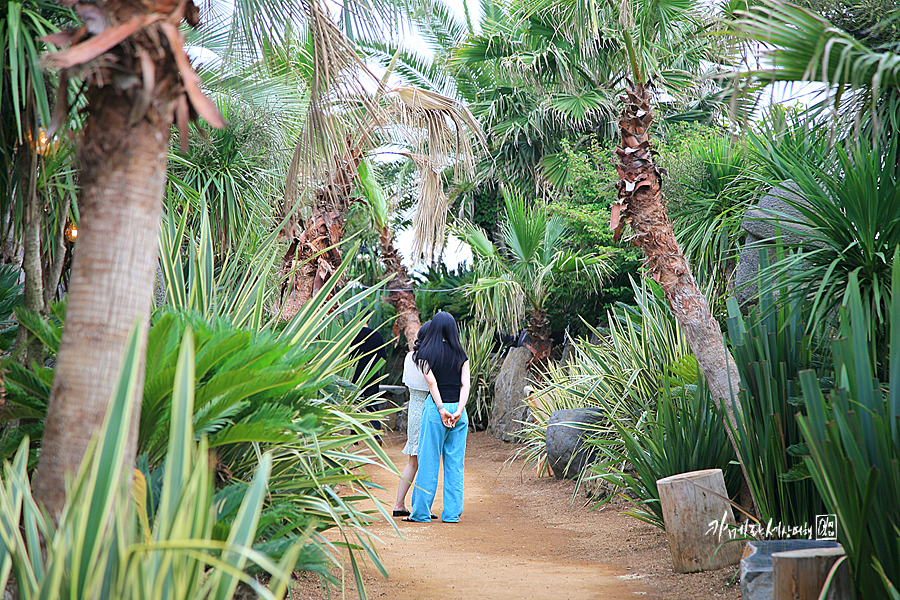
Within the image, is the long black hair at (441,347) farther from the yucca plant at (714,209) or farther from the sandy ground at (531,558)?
the yucca plant at (714,209)

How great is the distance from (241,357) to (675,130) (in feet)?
31.8

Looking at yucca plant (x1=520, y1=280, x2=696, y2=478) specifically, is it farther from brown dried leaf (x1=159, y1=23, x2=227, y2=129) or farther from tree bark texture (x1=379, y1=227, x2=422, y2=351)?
tree bark texture (x1=379, y1=227, x2=422, y2=351)

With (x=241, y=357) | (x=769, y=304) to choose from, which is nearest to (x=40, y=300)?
(x=241, y=357)

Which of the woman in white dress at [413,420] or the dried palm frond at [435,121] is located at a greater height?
the dried palm frond at [435,121]

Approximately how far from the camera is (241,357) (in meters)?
2.73

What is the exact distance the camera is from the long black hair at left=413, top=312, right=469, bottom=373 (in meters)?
5.54

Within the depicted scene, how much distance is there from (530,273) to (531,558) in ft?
21.3

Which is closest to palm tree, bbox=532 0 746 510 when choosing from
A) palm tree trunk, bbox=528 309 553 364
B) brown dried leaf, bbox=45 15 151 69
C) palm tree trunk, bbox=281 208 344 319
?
brown dried leaf, bbox=45 15 151 69

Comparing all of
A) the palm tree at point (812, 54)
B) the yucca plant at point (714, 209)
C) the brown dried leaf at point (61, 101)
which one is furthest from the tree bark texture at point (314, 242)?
the brown dried leaf at point (61, 101)

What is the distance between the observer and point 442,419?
5441 mm

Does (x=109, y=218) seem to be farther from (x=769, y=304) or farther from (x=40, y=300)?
(x=769, y=304)

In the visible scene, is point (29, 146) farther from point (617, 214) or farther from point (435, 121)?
point (435, 121)

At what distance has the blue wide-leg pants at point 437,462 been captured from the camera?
5.44m

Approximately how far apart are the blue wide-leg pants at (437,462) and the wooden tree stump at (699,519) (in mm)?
1855
